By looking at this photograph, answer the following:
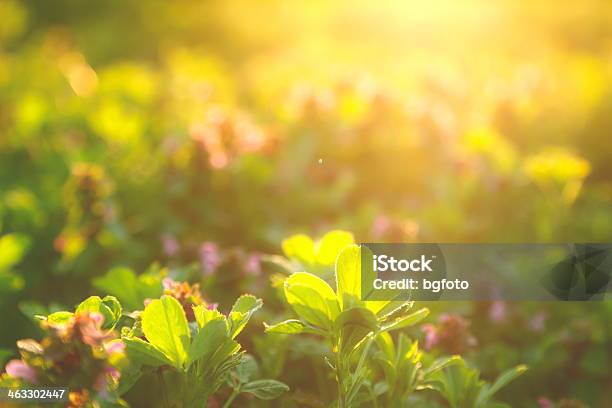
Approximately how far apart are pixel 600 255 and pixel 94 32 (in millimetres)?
5673

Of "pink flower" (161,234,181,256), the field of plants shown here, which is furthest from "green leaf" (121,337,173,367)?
"pink flower" (161,234,181,256)

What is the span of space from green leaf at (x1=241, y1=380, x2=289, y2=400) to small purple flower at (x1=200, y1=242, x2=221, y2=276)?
477mm

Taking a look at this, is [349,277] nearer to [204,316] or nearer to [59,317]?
[204,316]

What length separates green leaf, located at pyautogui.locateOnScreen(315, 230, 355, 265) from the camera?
1308 mm

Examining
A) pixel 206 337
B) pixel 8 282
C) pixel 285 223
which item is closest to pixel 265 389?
pixel 206 337

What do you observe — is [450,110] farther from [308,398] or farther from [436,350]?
[308,398]

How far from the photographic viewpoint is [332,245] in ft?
4.32

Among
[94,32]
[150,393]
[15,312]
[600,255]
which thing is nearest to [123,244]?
[15,312]

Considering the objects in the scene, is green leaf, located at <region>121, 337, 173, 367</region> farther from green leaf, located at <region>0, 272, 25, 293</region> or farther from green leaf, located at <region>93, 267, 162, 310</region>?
green leaf, located at <region>0, 272, 25, 293</region>

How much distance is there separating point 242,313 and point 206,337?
99mm

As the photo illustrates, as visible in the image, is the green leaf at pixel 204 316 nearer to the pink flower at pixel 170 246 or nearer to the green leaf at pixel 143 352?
the green leaf at pixel 143 352

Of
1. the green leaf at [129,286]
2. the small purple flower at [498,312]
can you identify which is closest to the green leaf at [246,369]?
the green leaf at [129,286]

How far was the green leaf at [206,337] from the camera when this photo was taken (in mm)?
1081

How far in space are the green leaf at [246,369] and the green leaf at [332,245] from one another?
0.72 ft
